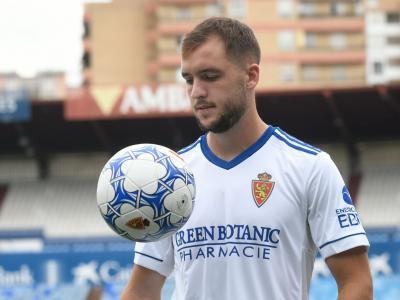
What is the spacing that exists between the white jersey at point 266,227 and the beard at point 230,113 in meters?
0.17

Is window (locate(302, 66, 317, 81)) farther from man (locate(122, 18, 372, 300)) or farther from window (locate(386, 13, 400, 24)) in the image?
man (locate(122, 18, 372, 300))

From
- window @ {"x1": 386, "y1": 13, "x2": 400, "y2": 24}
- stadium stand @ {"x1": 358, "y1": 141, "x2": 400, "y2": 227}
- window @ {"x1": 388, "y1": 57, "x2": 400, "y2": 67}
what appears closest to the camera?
stadium stand @ {"x1": 358, "y1": 141, "x2": 400, "y2": 227}

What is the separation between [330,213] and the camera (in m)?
3.35

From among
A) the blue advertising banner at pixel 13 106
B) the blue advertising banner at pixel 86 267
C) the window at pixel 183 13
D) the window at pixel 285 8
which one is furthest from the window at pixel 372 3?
the blue advertising banner at pixel 86 267

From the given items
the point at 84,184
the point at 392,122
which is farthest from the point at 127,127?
the point at 392,122

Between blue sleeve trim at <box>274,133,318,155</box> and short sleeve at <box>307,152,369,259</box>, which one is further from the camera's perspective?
blue sleeve trim at <box>274,133,318,155</box>

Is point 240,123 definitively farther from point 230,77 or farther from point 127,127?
point 127,127

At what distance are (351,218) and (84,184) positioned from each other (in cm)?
2447

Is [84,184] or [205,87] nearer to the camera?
[205,87]

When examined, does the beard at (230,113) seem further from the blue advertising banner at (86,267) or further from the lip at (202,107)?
the blue advertising banner at (86,267)

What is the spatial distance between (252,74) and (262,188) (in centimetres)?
42

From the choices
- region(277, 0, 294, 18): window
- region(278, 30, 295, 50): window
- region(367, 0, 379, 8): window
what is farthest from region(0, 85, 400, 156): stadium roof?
region(367, 0, 379, 8): window

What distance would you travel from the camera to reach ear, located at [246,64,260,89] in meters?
3.47

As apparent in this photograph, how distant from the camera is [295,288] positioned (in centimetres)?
341
